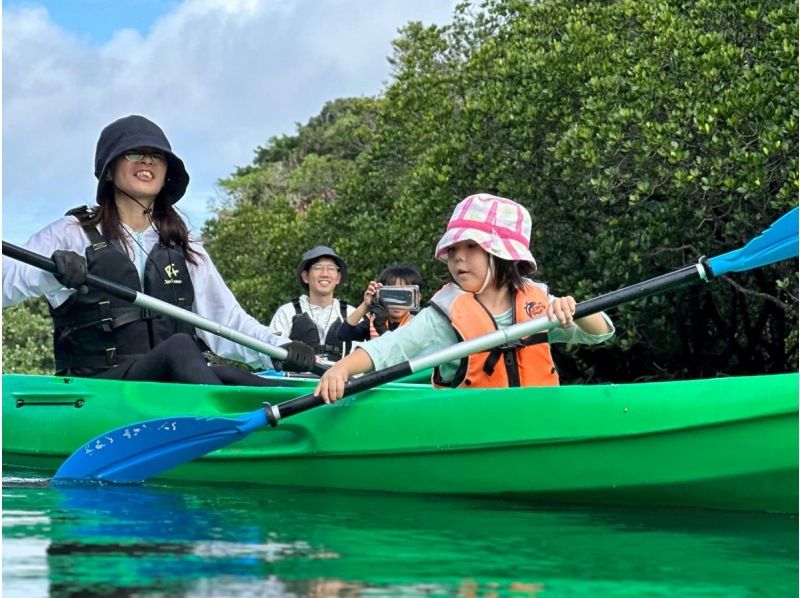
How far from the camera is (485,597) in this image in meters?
2.81

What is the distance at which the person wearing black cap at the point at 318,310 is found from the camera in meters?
→ 8.36

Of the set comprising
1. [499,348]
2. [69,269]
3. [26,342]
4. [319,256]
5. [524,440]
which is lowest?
[524,440]

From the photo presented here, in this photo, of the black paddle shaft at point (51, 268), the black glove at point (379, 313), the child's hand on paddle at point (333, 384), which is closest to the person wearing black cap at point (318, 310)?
the black glove at point (379, 313)

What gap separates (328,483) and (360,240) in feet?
30.1

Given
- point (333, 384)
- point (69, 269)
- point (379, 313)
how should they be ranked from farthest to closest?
1. point (379, 313)
2. point (69, 269)
3. point (333, 384)

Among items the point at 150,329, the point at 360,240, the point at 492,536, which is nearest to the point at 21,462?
the point at 150,329

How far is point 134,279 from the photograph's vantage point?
5.54 meters

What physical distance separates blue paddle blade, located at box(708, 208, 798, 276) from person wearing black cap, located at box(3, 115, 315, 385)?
6.26 ft

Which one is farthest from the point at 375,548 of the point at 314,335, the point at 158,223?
the point at 314,335

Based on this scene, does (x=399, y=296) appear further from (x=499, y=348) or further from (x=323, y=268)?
(x=499, y=348)

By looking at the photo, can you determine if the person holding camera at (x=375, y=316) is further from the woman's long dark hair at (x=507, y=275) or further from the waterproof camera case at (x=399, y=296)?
the woman's long dark hair at (x=507, y=275)

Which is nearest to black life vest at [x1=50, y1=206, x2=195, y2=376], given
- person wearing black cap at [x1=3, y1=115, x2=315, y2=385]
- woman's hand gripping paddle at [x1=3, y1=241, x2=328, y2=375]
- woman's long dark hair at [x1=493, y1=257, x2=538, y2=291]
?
person wearing black cap at [x1=3, y1=115, x2=315, y2=385]

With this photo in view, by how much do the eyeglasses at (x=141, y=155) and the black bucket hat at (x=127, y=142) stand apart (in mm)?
37

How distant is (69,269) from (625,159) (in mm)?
5776
